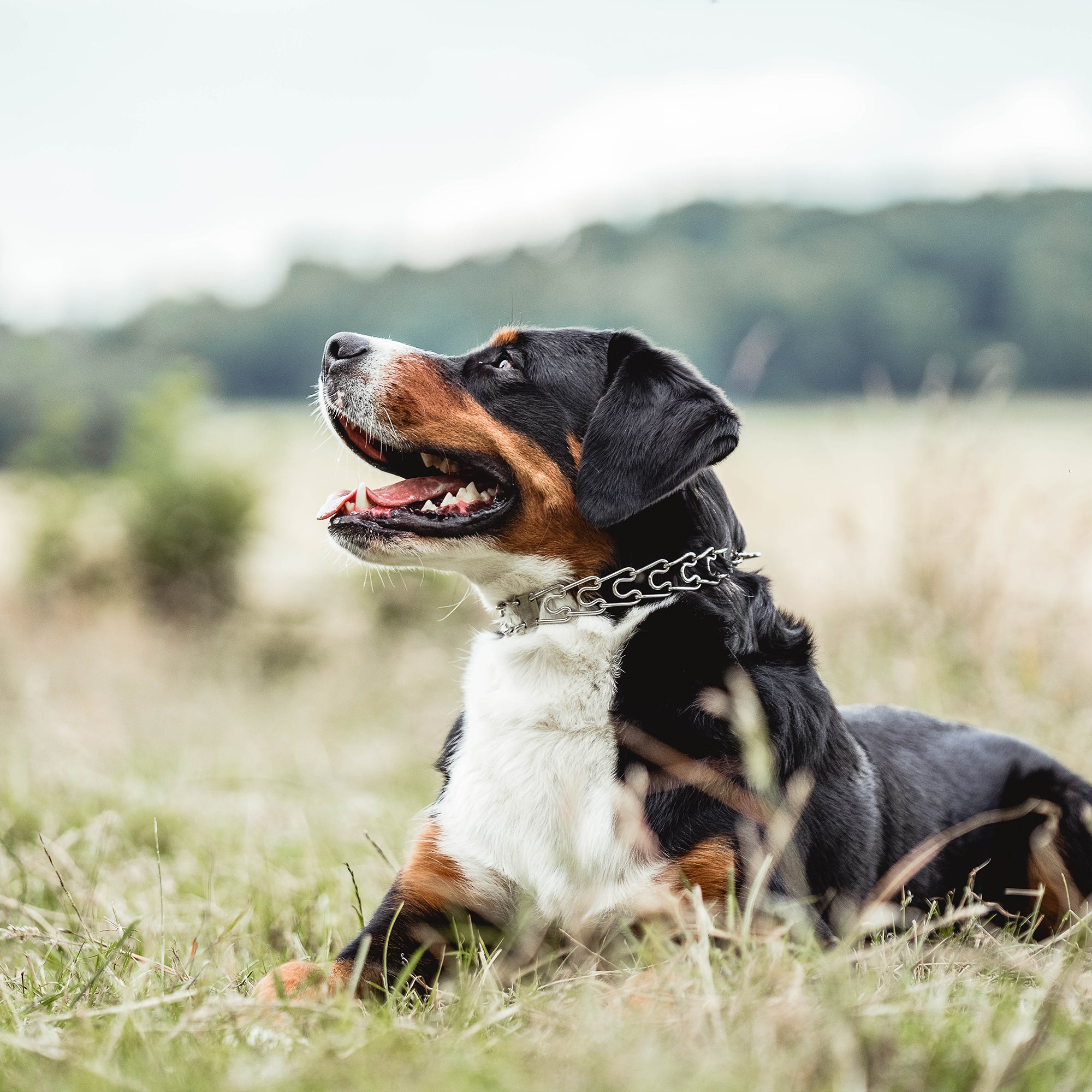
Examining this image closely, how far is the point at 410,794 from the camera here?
5191mm

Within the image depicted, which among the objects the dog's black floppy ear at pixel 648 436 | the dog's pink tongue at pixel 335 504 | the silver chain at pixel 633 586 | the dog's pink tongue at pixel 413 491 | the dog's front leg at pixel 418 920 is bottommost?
the dog's front leg at pixel 418 920

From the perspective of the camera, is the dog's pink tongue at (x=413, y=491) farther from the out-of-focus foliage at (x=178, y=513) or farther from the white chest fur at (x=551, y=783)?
the out-of-focus foliage at (x=178, y=513)

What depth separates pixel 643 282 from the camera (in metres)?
26.4

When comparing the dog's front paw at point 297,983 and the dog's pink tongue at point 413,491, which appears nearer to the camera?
the dog's front paw at point 297,983

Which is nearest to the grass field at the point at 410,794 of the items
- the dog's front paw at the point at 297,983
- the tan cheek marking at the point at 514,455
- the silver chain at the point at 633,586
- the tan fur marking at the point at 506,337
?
the dog's front paw at the point at 297,983

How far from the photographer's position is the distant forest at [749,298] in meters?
20.6

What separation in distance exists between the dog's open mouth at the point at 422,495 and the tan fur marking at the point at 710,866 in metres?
0.89

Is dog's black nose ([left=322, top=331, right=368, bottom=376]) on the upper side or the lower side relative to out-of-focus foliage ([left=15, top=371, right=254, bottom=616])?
upper

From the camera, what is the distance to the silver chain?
255 centimetres

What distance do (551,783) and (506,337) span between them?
3.91ft

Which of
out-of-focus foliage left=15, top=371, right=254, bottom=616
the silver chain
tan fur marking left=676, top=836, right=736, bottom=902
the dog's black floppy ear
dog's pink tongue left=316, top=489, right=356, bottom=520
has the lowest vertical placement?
out-of-focus foliage left=15, top=371, right=254, bottom=616

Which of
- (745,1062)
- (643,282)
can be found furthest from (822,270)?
(745,1062)

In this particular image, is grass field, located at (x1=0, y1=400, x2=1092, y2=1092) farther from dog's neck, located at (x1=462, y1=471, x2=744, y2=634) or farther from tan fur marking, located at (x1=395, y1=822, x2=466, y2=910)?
dog's neck, located at (x1=462, y1=471, x2=744, y2=634)

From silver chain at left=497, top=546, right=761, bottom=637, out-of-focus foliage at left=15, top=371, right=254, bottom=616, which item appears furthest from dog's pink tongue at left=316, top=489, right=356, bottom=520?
out-of-focus foliage at left=15, top=371, right=254, bottom=616
